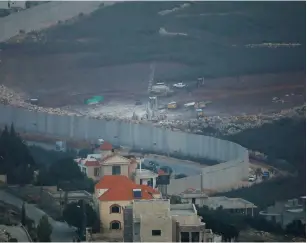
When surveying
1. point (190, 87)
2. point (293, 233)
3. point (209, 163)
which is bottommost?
point (293, 233)

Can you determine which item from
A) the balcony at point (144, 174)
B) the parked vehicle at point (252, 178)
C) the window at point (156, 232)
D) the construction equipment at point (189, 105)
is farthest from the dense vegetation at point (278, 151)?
the window at point (156, 232)

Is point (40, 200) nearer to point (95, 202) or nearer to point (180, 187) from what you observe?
point (95, 202)

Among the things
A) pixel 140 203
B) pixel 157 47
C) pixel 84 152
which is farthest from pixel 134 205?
pixel 157 47

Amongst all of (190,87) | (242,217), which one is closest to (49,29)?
(190,87)

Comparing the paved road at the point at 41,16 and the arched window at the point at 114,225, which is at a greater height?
the paved road at the point at 41,16

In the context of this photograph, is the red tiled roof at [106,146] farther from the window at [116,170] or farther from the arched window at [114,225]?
the arched window at [114,225]

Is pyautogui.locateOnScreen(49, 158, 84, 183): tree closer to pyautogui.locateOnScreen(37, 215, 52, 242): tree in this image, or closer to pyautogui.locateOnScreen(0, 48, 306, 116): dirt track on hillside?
pyautogui.locateOnScreen(37, 215, 52, 242): tree

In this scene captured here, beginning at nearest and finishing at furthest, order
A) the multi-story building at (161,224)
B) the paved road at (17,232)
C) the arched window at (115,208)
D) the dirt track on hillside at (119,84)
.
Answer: the multi-story building at (161,224) → the paved road at (17,232) → the arched window at (115,208) → the dirt track on hillside at (119,84)
